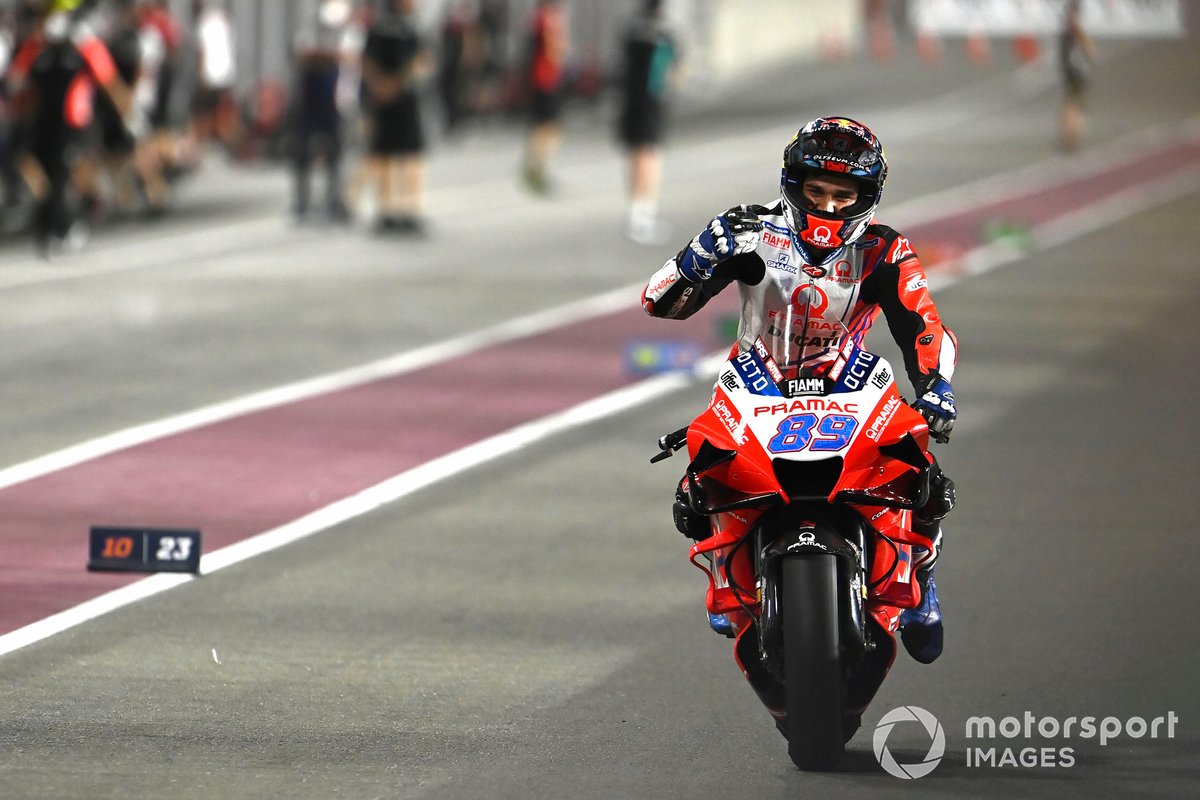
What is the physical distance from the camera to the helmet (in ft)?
20.9

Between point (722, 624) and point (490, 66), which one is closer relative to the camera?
point (722, 624)

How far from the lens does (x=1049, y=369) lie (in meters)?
14.7

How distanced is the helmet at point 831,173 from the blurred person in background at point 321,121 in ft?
57.4

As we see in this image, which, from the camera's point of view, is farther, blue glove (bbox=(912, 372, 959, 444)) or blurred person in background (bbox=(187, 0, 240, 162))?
blurred person in background (bbox=(187, 0, 240, 162))

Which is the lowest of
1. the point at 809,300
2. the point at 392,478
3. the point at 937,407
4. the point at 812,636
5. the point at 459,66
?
the point at 459,66

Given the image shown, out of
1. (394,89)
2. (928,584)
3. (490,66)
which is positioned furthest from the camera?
(490,66)

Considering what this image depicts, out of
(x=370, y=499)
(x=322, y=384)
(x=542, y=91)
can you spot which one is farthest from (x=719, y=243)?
(x=542, y=91)

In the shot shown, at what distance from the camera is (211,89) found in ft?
106

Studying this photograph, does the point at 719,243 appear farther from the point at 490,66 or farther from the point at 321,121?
the point at 490,66

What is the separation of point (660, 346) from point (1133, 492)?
13.6 feet

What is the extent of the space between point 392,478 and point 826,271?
4865 millimetres

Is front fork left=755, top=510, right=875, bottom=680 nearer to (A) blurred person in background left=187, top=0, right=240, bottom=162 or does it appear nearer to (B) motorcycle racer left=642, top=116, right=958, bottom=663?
(B) motorcycle racer left=642, top=116, right=958, bottom=663

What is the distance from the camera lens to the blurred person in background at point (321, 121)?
23.8 metres

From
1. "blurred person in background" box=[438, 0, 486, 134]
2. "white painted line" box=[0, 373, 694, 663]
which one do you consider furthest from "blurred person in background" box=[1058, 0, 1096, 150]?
"white painted line" box=[0, 373, 694, 663]
